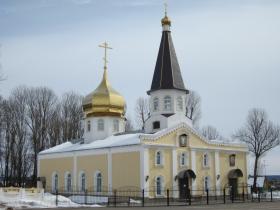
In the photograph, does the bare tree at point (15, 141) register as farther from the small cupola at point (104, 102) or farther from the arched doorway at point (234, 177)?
the arched doorway at point (234, 177)

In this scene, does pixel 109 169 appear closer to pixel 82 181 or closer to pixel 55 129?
pixel 82 181

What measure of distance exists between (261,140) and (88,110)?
63.5ft

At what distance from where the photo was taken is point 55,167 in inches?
1763

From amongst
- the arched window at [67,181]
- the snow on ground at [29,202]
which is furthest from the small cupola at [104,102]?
the snow on ground at [29,202]

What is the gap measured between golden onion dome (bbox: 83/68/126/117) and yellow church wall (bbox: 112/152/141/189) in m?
6.89

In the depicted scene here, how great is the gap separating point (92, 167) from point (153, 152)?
20.6ft

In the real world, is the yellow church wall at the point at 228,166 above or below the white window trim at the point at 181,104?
below

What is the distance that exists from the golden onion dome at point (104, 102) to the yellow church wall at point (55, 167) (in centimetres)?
483

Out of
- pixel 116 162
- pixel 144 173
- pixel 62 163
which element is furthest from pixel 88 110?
pixel 144 173

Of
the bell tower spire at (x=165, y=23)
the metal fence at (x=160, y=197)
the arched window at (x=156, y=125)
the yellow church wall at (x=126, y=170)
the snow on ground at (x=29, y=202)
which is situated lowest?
the metal fence at (x=160, y=197)

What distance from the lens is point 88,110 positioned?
4409cm

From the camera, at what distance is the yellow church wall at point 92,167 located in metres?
38.2

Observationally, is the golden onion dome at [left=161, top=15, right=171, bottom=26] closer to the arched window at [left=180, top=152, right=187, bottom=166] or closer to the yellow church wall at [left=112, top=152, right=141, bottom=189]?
the arched window at [left=180, top=152, right=187, bottom=166]

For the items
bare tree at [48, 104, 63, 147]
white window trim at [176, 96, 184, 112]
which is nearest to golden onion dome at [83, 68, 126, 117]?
white window trim at [176, 96, 184, 112]
